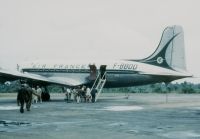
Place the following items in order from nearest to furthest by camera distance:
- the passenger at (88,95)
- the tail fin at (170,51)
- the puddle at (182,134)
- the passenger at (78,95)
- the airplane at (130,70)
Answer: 1. the puddle at (182,134)
2. the passenger at (78,95)
3. the passenger at (88,95)
4. the airplane at (130,70)
5. the tail fin at (170,51)

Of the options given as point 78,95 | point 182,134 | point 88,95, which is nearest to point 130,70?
point 88,95

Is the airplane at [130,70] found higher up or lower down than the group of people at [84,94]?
higher up

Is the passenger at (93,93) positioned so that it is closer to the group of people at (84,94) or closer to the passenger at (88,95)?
the group of people at (84,94)

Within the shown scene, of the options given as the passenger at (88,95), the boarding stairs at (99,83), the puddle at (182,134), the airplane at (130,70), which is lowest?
the puddle at (182,134)

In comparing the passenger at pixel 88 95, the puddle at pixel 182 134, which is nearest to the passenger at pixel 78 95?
the passenger at pixel 88 95

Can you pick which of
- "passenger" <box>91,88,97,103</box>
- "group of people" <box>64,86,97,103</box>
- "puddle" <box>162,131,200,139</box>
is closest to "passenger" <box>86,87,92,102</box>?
"group of people" <box>64,86,97,103</box>

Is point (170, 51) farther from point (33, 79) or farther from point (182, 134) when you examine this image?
point (182, 134)

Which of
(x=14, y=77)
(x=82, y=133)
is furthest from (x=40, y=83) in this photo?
(x=82, y=133)

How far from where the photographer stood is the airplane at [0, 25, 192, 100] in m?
38.5

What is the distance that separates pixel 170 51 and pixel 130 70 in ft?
14.9

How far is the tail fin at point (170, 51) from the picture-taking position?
39281 millimetres

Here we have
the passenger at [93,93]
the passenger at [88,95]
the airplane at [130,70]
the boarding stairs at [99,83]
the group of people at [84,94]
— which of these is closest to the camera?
the passenger at [93,93]

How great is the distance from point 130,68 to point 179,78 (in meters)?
4.79

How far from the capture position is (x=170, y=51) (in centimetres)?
3975
